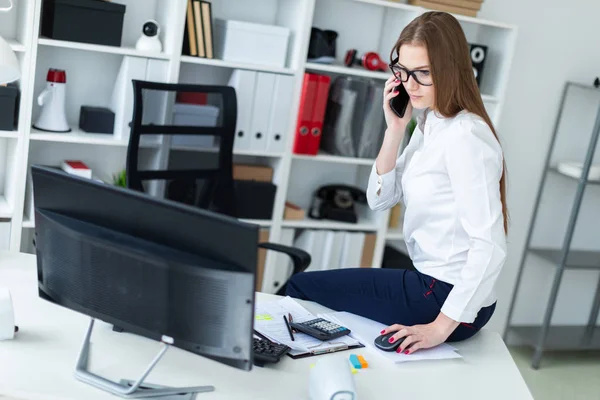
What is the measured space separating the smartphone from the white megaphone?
4.97 ft

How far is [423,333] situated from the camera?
1.94 meters

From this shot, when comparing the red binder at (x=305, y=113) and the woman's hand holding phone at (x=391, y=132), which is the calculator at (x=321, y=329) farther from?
the red binder at (x=305, y=113)

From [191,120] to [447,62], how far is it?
147 cm

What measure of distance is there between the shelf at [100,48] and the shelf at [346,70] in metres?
0.69

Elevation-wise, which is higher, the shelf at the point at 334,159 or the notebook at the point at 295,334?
the shelf at the point at 334,159

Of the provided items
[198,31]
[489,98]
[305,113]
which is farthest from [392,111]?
[489,98]

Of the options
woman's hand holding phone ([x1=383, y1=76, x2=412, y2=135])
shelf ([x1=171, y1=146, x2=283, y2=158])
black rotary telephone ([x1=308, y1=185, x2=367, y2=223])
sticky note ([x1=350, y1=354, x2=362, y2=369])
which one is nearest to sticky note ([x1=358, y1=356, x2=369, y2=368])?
sticky note ([x1=350, y1=354, x2=362, y2=369])

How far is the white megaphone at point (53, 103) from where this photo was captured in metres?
3.21

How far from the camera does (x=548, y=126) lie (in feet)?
14.0

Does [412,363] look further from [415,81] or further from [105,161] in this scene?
[105,161]

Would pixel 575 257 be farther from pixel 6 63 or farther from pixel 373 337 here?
pixel 6 63

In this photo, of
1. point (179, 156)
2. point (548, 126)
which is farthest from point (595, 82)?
point (179, 156)

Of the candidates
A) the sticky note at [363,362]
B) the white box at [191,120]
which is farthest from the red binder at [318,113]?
the sticky note at [363,362]

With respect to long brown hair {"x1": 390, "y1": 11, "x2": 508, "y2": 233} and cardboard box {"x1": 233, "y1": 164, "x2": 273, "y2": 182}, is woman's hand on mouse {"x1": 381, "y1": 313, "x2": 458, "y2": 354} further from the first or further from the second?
cardboard box {"x1": 233, "y1": 164, "x2": 273, "y2": 182}
